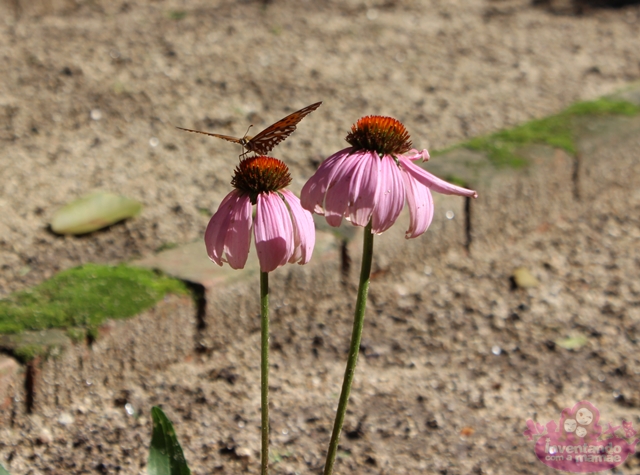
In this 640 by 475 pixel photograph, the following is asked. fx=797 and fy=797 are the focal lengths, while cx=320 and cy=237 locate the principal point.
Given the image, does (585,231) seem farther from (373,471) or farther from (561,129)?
(373,471)

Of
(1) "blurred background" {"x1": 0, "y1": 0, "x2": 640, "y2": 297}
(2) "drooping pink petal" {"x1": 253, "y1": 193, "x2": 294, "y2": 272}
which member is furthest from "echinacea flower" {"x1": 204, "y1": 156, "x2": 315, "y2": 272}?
(1) "blurred background" {"x1": 0, "y1": 0, "x2": 640, "y2": 297}

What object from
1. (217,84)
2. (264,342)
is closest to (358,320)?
(264,342)

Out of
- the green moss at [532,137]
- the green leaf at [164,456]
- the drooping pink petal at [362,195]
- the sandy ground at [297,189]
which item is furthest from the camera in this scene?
the green moss at [532,137]

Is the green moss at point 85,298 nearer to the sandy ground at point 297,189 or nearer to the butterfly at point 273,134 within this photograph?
the sandy ground at point 297,189

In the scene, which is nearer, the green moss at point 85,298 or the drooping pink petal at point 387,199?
the drooping pink petal at point 387,199

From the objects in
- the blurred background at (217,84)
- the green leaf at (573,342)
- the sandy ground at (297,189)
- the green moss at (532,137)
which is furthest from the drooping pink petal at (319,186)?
the green moss at (532,137)

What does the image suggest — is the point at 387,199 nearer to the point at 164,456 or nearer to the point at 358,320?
the point at 358,320
